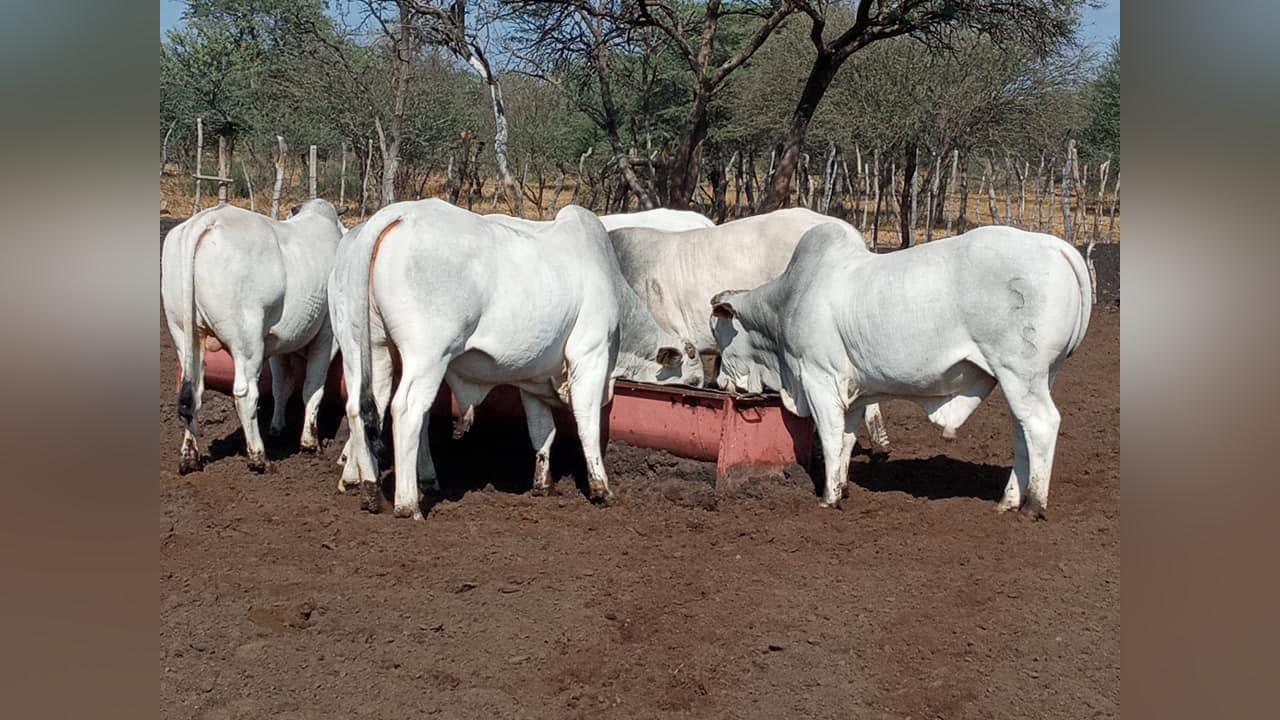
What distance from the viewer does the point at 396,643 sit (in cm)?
437

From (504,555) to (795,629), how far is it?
169cm

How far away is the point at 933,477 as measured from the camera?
23.8 ft

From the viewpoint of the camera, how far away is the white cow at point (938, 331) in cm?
598

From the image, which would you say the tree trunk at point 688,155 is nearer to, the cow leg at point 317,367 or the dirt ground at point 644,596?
the cow leg at point 317,367

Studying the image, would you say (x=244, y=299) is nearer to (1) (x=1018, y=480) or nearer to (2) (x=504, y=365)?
(2) (x=504, y=365)

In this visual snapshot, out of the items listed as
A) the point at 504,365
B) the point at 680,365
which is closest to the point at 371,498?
the point at 504,365

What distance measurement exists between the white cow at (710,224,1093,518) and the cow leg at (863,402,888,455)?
45.8 inches

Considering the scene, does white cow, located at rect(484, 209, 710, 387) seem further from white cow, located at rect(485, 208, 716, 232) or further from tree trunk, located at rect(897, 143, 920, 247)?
tree trunk, located at rect(897, 143, 920, 247)

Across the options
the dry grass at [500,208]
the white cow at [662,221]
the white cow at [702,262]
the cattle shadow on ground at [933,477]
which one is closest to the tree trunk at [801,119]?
the white cow at [662,221]

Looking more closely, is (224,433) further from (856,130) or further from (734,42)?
(734,42)

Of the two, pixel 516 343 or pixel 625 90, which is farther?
pixel 625 90

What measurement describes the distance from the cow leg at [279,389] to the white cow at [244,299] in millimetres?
449

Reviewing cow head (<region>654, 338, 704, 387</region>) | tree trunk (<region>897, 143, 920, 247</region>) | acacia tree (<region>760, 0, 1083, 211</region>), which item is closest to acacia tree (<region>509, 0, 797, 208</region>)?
acacia tree (<region>760, 0, 1083, 211</region>)
